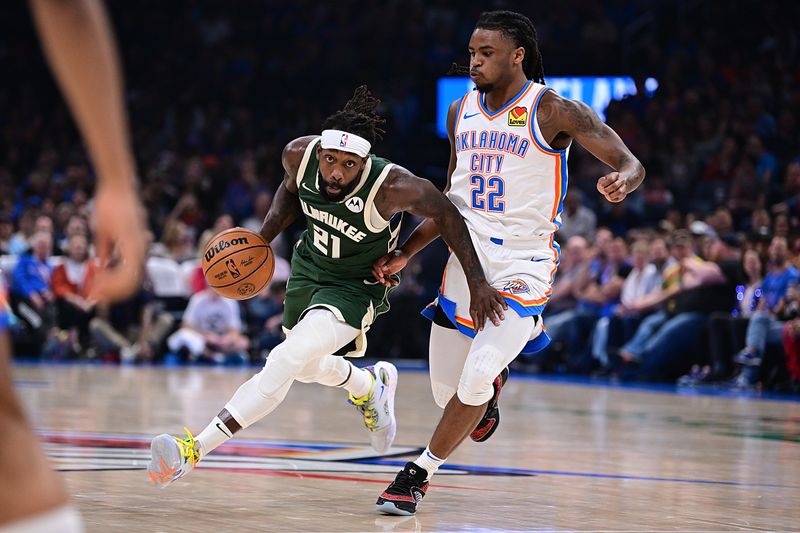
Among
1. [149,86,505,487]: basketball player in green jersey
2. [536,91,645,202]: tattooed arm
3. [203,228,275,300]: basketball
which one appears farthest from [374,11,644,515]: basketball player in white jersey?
[203,228,275,300]: basketball

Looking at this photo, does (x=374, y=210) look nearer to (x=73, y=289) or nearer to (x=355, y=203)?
(x=355, y=203)

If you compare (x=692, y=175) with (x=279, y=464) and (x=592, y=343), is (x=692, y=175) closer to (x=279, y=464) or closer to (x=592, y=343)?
(x=592, y=343)

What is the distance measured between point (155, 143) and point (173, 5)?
2795mm

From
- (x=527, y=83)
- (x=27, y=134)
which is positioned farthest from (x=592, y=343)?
(x=27, y=134)

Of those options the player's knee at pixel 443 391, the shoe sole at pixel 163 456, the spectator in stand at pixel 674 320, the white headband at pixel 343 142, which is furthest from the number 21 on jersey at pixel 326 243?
the spectator in stand at pixel 674 320

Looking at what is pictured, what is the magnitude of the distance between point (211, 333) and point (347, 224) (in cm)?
880

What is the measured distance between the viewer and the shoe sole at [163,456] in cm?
414

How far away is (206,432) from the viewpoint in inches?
173

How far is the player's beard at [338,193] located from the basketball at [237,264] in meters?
0.39

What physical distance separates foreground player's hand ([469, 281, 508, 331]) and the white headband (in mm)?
723

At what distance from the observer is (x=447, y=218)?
15.0ft

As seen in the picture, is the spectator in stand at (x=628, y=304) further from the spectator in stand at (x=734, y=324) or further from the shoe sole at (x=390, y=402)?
the shoe sole at (x=390, y=402)

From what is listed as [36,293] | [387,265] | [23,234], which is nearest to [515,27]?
[387,265]

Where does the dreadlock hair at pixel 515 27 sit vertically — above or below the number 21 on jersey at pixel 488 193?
above
